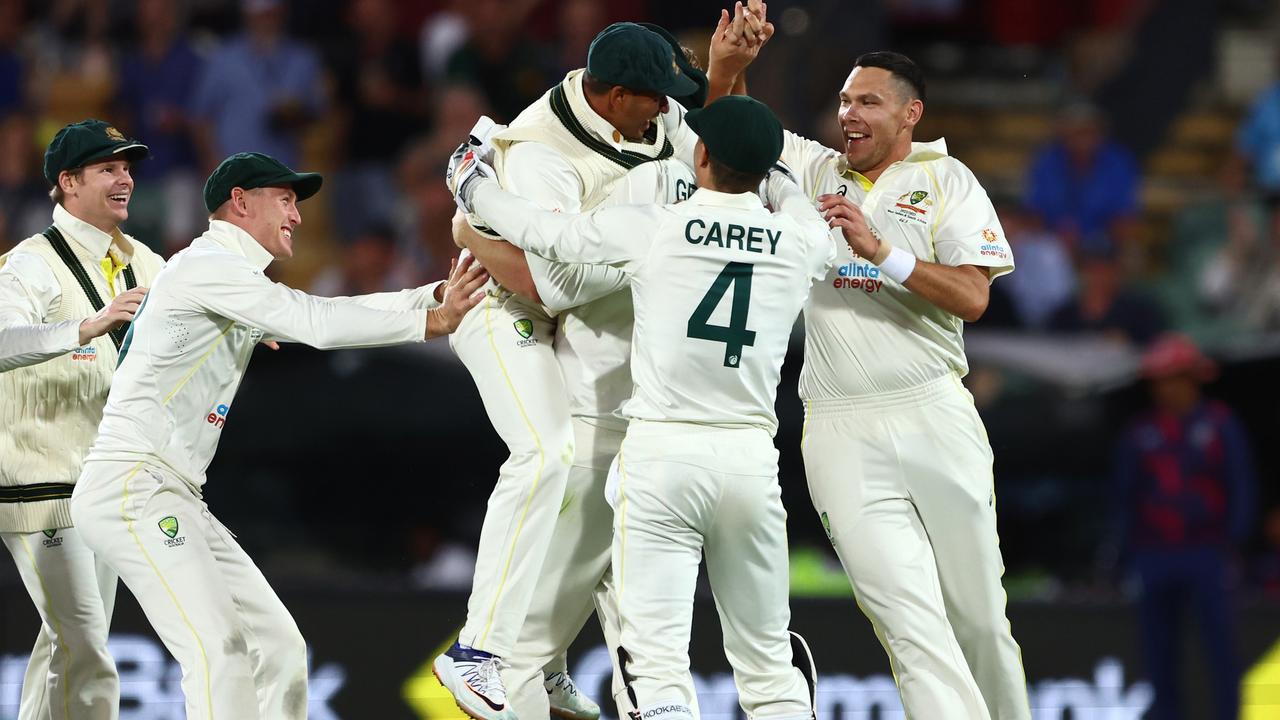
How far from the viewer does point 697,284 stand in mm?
5801

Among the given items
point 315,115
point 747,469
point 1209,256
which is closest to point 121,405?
point 747,469

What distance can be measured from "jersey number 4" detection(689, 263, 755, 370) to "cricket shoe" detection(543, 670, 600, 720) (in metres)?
1.84

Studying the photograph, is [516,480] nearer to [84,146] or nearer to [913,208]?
[913,208]

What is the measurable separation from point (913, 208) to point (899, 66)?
0.55 meters

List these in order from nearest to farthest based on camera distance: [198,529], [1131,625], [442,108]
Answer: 1. [198,529]
2. [1131,625]
3. [442,108]

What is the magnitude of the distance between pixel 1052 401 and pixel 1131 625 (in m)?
2.15

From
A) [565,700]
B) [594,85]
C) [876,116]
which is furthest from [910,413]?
[565,700]

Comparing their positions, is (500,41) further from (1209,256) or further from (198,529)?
(198,529)

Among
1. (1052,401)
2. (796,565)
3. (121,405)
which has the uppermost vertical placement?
→ (121,405)

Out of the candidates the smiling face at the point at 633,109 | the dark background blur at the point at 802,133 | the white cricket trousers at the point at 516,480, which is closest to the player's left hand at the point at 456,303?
the white cricket trousers at the point at 516,480

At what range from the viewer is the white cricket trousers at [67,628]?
688cm

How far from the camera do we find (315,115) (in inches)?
539

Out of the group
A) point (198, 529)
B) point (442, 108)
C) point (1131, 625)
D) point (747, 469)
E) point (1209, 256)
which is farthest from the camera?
point (442, 108)

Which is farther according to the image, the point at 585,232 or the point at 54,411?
the point at 54,411
